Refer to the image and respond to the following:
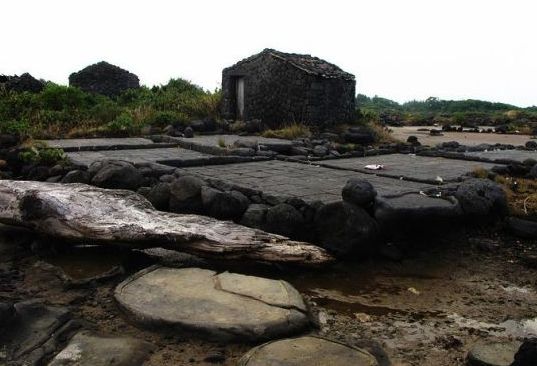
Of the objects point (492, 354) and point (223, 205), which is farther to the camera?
point (223, 205)

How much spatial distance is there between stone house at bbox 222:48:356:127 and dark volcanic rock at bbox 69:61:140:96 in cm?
892

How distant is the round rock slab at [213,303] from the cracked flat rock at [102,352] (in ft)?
0.73

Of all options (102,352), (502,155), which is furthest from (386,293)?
(502,155)

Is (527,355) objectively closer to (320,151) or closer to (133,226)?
(133,226)

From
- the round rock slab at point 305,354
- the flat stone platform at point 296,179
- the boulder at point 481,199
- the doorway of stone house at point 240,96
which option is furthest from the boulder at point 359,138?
the round rock slab at point 305,354

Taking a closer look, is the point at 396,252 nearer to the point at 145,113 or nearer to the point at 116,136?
the point at 116,136

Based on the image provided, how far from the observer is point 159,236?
397 centimetres

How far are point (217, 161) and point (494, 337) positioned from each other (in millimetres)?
5887

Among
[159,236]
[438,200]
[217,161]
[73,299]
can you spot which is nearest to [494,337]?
[438,200]

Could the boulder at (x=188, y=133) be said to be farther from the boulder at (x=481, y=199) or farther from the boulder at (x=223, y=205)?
the boulder at (x=481, y=199)

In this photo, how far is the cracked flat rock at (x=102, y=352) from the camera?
263cm

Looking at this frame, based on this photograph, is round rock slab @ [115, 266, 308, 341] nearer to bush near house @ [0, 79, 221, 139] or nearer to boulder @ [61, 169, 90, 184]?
boulder @ [61, 169, 90, 184]

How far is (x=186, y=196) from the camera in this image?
16.7 feet

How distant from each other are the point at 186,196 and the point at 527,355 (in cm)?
347
